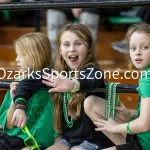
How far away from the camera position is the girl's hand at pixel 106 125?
1.60 m

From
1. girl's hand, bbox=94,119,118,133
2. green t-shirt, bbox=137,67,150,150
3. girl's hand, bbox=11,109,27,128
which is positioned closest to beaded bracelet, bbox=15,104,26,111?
girl's hand, bbox=11,109,27,128

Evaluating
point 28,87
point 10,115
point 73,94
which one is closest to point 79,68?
point 73,94

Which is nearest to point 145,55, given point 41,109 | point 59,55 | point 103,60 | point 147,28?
point 147,28

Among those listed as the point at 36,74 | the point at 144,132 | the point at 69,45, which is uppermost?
the point at 69,45

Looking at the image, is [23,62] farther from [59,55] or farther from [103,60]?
[103,60]

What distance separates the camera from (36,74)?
5.71ft

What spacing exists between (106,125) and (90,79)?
0.56 feet

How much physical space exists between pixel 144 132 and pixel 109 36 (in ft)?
6.16

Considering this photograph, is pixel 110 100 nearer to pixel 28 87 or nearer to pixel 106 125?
pixel 106 125

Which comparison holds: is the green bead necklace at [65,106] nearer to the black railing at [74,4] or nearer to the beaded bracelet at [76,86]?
the beaded bracelet at [76,86]

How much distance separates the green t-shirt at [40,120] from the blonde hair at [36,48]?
0.36ft

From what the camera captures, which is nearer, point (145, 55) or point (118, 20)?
point (145, 55)

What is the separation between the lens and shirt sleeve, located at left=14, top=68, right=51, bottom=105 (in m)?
1.67

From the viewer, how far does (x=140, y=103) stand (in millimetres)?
1601
